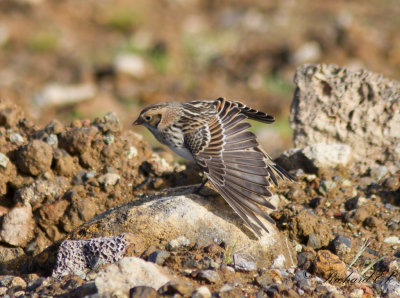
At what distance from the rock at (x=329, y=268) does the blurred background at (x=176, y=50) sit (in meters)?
6.51

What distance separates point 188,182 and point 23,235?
6.22ft

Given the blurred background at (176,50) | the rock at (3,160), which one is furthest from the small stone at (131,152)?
the blurred background at (176,50)

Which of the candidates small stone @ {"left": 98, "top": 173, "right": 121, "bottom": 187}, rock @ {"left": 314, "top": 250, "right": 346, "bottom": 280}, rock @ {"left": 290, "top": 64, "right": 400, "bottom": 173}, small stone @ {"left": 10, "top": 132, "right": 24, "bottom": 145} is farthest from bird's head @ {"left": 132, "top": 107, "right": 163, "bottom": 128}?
rock @ {"left": 314, "top": 250, "right": 346, "bottom": 280}

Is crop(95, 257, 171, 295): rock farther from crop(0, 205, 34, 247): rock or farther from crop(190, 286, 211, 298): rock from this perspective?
crop(0, 205, 34, 247): rock

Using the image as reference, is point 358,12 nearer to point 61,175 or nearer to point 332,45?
point 332,45

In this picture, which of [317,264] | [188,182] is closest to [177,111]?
[188,182]

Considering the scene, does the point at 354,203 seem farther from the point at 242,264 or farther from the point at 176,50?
the point at 176,50

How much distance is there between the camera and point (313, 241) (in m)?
5.58

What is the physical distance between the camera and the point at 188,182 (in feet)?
22.2

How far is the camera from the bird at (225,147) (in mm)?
5188

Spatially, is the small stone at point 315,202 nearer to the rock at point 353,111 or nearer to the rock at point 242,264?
the rock at point 353,111

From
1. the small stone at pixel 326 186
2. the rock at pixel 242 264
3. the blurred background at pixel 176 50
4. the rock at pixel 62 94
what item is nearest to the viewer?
the rock at pixel 242 264

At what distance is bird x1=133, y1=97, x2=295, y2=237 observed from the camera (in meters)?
5.19

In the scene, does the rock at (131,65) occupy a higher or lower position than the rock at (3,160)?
lower
